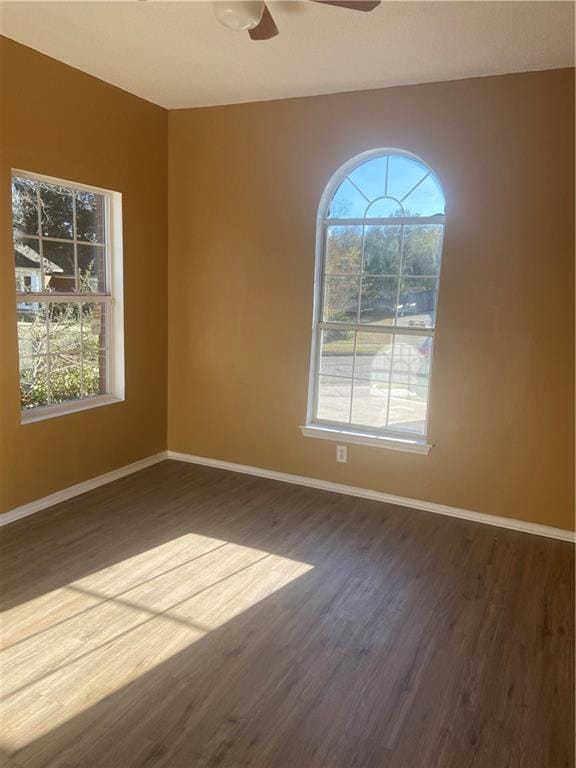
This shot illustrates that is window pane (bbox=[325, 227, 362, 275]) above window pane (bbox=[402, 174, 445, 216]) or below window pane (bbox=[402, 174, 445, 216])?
below

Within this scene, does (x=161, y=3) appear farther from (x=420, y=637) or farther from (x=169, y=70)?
(x=420, y=637)

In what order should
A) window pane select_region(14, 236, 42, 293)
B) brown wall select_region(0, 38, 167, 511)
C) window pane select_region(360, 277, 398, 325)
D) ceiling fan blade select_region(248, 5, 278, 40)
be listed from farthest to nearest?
window pane select_region(360, 277, 398, 325)
window pane select_region(14, 236, 42, 293)
brown wall select_region(0, 38, 167, 511)
ceiling fan blade select_region(248, 5, 278, 40)

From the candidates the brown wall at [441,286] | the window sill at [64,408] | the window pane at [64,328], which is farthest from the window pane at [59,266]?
the brown wall at [441,286]

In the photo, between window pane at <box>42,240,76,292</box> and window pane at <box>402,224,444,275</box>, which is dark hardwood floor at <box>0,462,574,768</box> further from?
window pane at <box>402,224,444,275</box>

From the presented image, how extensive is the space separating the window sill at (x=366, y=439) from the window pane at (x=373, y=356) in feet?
1.36

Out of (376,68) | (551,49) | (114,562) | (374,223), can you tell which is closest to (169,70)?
(376,68)

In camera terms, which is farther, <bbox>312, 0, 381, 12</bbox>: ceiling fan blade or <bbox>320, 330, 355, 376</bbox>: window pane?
<bbox>320, 330, 355, 376</bbox>: window pane

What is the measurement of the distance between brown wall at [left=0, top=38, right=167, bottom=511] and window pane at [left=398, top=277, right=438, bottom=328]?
1.93 metres

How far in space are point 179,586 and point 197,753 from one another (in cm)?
100

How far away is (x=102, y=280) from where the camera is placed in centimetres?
385

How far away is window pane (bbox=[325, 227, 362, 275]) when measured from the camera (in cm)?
375

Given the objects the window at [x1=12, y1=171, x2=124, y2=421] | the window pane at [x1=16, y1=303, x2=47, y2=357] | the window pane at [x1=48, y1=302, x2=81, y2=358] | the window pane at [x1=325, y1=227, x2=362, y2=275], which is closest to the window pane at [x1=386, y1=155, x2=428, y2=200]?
the window pane at [x1=325, y1=227, x2=362, y2=275]

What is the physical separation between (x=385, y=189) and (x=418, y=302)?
2.63ft

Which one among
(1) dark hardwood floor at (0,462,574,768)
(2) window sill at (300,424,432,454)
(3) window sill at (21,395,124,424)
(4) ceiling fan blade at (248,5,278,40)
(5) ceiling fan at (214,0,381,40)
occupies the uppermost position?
(4) ceiling fan blade at (248,5,278,40)
